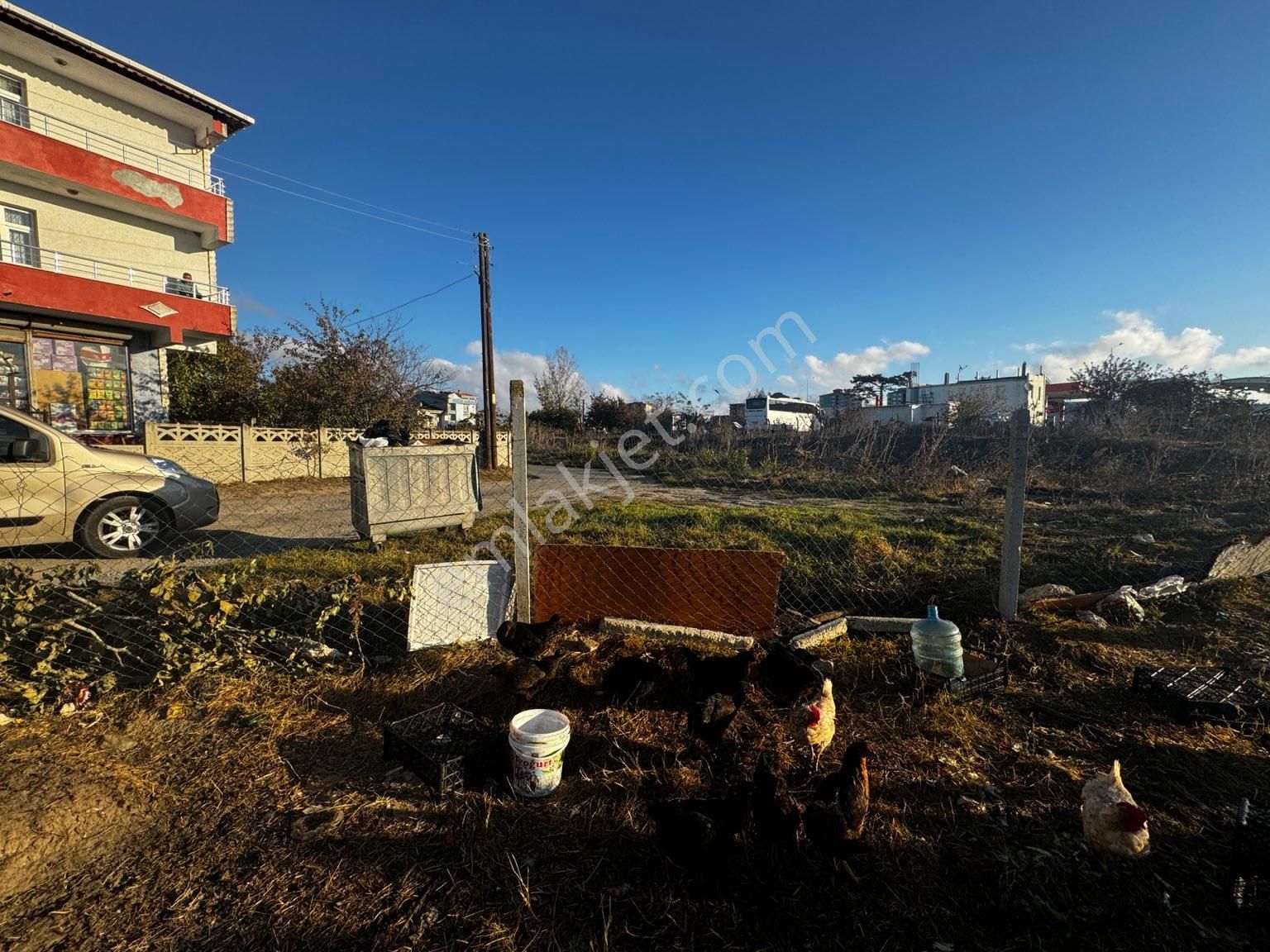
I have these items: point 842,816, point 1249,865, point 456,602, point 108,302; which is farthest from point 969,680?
point 108,302

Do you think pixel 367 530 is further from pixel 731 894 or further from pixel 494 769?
pixel 731 894

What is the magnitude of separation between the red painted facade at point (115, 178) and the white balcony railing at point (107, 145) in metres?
0.38

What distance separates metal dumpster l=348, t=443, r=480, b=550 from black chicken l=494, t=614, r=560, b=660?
325 centimetres

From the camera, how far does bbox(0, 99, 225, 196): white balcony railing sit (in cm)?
1176

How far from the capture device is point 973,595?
3904 millimetres

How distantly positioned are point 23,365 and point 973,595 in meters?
17.9

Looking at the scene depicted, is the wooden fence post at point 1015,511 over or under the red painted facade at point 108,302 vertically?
under

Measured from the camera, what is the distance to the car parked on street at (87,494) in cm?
451

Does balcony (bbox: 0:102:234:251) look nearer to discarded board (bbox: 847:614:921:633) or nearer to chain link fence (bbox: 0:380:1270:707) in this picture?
chain link fence (bbox: 0:380:1270:707)

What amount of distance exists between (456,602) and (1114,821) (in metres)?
3.29

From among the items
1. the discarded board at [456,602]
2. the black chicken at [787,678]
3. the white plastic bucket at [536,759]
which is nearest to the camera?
the white plastic bucket at [536,759]

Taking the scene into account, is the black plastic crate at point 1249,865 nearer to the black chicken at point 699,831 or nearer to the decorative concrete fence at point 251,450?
the black chicken at point 699,831

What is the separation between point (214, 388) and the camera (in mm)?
14281

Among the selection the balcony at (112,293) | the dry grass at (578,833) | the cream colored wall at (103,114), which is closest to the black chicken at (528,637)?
the dry grass at (578,833)
